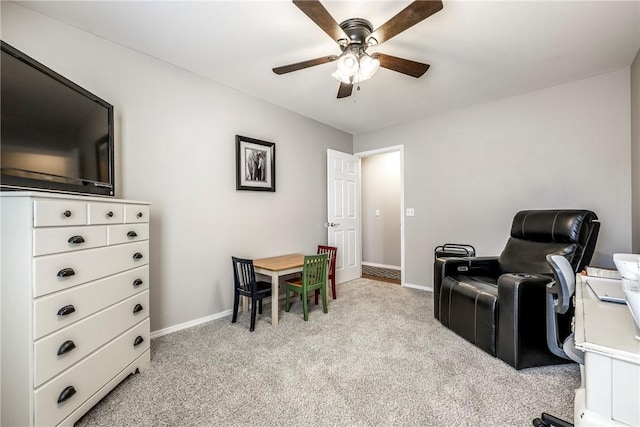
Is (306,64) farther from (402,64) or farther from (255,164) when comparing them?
(255,164)

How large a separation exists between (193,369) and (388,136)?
3770 millimetres

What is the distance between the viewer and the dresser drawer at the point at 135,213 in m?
1.73

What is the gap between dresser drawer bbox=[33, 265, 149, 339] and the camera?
121 centimetres

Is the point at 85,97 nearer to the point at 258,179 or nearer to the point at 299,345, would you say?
the point at 258,179

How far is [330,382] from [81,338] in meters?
1.40

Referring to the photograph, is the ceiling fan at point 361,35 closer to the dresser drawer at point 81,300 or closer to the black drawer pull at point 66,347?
the dresser drawer at point 81,300

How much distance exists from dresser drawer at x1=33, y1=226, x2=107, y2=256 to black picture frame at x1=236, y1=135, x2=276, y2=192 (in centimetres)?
159

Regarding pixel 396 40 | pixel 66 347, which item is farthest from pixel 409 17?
pixel 66 347

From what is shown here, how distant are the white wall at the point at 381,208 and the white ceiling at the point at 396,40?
2.39 meters

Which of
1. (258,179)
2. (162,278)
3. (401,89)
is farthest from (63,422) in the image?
(401,89)

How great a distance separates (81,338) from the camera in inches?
55.2

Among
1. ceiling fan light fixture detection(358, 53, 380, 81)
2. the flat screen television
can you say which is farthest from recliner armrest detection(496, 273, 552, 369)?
the flat screen television

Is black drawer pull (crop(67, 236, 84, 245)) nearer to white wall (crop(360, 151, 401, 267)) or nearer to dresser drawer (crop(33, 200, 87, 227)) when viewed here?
dresser drawer (crop(33, 200, 87, 227))

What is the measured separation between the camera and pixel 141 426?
140 centimetres
